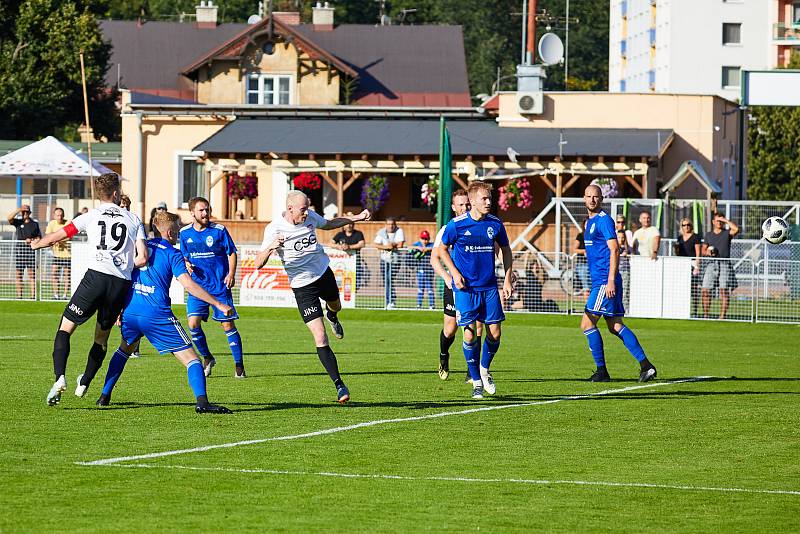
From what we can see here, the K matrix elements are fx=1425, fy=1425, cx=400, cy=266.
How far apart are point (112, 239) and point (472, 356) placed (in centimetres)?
378

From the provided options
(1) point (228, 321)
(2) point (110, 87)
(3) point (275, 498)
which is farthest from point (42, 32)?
(3) point (275, 498)

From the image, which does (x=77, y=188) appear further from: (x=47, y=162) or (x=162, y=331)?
(x=162, y=331)

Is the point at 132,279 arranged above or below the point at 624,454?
above

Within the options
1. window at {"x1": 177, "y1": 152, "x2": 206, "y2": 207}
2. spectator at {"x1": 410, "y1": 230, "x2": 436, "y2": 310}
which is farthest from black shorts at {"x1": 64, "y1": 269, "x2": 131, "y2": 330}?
window at {"x1": 177, "y1": 152, "x2": 206, "y2": 207}

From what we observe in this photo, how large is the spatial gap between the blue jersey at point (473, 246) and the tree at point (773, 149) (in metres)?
66.7

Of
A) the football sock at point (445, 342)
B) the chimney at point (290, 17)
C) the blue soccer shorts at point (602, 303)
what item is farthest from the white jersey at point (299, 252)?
the chimney at point (290, 17)

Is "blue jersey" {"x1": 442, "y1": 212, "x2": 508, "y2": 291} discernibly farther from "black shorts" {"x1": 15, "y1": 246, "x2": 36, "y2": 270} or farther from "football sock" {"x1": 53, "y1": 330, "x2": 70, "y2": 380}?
"black shorts" {"x1": 15, "y1": 246, "x2": 36, "y2": 270}

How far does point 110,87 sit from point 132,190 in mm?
20526

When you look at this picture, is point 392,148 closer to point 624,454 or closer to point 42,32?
point 42,32

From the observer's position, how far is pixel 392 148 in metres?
39.8

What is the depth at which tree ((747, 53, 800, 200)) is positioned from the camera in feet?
256

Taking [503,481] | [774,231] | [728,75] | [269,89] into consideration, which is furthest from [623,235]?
[728,75]

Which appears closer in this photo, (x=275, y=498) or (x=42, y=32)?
(x=275, y=498)

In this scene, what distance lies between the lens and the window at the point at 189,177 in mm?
44906
